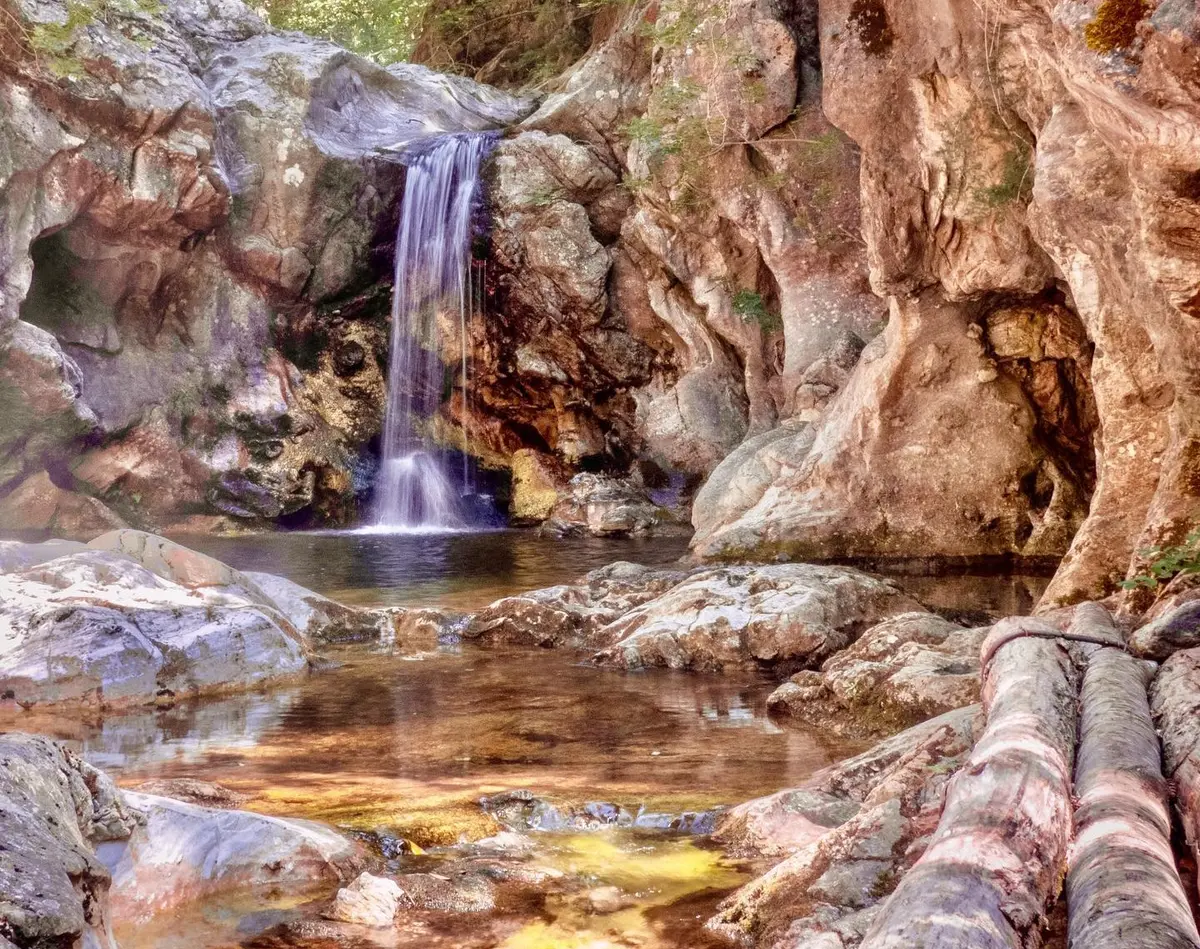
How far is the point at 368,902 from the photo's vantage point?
3.34m

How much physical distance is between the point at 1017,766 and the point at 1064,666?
135 cm

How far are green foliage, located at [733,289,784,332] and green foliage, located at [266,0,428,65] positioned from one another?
12.5 m

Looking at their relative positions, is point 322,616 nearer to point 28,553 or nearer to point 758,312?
point 28,553

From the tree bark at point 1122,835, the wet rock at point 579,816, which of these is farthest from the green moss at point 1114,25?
the wet rock at point 579,816

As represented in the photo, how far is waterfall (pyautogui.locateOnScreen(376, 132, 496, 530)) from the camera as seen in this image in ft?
65.3

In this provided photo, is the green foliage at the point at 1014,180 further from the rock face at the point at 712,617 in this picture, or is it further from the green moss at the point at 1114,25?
the green moss at the point at 1114,25

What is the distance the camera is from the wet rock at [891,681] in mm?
5512

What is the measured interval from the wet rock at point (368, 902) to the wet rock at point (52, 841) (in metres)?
0.68

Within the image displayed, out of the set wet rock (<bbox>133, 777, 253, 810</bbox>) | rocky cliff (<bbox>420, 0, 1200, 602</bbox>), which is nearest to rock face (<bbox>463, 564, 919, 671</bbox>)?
rocky cliff (<bbox>420, 0, 1200, 602</bbox>)

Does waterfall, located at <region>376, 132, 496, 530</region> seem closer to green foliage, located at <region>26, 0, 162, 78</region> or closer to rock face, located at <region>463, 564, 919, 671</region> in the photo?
green foliage, located at <region>26, 0, 162, 78</region>

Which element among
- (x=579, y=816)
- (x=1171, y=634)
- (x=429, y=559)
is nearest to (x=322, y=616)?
(x=579, y=816)

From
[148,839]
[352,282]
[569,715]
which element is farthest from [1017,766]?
[352,282]

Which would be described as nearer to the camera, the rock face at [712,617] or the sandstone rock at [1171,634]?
the sandstone rock at [1171,634]

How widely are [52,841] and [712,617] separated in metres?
5.99
